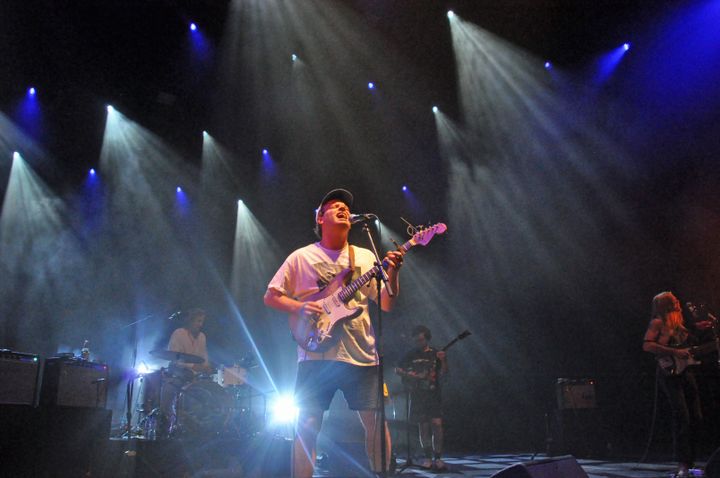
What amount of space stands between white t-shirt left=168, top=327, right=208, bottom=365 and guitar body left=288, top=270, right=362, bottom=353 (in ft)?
17.3

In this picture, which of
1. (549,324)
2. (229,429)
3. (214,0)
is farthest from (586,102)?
(229,429)

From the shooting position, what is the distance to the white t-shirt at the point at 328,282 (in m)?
3.21

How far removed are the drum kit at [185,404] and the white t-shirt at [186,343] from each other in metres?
0.24

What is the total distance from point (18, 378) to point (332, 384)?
4.62 metres

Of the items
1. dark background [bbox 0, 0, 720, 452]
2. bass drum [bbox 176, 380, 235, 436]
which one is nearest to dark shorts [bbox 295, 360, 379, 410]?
bass drum [bbox 176, 380, 235, 436]

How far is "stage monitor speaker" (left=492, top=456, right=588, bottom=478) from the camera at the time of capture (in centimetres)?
207

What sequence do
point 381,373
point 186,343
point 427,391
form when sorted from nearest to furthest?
point 381,373 → point 427,391 → point 186,343

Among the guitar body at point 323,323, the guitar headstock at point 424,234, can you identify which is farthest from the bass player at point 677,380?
the guitar body at point 323,323

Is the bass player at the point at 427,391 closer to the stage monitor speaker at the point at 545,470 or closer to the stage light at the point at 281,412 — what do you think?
the stage light at the point at 281,412

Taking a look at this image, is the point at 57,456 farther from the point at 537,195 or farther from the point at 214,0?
the point at 537,195

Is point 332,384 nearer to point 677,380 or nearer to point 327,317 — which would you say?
point 327,317

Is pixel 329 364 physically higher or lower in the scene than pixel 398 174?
lower

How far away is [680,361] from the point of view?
18.5ft

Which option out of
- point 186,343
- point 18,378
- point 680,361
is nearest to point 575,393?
point 680,361
